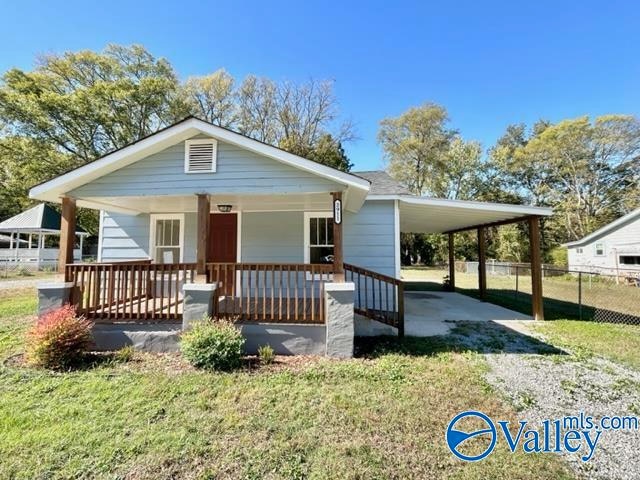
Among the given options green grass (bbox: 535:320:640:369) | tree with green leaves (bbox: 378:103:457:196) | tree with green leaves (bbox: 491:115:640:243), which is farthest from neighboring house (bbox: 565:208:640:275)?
tree with green leaves (bbox: 378:103:457:196)

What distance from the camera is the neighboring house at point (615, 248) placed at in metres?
16.2

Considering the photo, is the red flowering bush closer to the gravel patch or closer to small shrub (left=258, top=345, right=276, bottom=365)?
small shrub (left=258, top=345, right=276, bottom=365)

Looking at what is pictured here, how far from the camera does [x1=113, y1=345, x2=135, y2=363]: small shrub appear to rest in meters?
4.74

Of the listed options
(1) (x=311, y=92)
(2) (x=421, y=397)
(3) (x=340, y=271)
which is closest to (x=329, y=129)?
(1) (x=311, y=92)

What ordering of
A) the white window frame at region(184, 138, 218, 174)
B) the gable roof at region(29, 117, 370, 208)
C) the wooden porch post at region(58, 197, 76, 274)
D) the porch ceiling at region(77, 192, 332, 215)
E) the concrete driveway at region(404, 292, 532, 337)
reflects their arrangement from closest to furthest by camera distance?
1. the gable roof at region(29, 117, 370, 208)
2. the white window frame at region(184, 138, 218, 174)
3. the wooden porch post at region(58, 197, 76, 274)
4. the porch ceiling at region(77, 192, 332, 215)
5. the concrete driveway at region(404, 292, 532, 337)

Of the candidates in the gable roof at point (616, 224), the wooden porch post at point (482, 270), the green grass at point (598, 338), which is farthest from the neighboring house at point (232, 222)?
the gable roof at point (616, 224)

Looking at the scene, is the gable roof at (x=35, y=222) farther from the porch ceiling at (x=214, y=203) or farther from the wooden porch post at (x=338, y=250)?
the wooden porch post at (x=338, y=250)

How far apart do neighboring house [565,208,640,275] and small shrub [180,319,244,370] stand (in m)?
18.6

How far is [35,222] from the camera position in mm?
21109

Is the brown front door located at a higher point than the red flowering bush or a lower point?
higher

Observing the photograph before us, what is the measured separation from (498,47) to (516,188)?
2226cm

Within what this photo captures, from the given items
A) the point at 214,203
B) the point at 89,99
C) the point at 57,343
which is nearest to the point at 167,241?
the point at 214,203

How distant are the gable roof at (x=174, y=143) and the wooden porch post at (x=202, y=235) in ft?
3.73

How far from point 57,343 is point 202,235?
8.35ft
